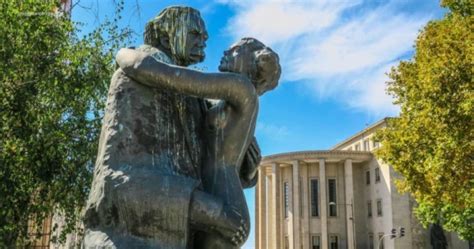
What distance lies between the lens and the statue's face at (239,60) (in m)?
2.21

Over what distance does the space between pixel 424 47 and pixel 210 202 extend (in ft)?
56.7

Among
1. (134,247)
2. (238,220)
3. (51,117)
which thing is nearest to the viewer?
(134,247)

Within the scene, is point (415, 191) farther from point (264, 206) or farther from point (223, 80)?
point (264, 206)

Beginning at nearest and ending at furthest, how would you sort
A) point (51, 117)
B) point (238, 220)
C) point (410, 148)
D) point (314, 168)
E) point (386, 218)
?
point (238, 220), point (51, 117), point (410, 148), point (386, 218), point (314, 168)

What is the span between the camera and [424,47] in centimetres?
1761

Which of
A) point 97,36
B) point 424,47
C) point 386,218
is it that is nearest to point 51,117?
point 97,36

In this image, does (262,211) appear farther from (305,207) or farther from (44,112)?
(44,112)

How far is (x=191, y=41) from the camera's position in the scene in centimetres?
228

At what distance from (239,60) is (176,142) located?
1.51ft

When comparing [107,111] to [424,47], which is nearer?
[107,111]

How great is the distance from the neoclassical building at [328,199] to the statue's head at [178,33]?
42934 mm

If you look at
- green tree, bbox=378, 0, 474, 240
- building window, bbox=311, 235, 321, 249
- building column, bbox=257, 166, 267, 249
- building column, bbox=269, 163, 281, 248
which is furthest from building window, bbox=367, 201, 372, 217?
green tree, bbox=378, 0, 474, 240

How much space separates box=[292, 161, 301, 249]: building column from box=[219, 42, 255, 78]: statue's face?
4498cm

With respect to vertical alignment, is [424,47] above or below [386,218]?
above
